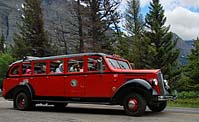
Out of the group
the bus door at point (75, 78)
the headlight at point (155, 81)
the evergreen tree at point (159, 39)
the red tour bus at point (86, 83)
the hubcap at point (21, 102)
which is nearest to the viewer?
the headlight at point (155, 81)

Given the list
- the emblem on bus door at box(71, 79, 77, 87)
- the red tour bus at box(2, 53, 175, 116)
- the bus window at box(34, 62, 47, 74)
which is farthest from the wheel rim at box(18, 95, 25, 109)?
the emblem on bus door at box(71, 79, 77, 87)

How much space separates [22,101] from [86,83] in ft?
11.2

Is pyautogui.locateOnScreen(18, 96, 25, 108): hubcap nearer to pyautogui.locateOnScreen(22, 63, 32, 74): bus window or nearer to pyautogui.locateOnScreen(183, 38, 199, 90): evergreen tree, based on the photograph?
pyautogui.locateOnScreen(22, 63, 32, 74): bus window

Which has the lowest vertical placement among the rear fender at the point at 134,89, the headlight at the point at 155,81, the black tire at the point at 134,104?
the black tire at the point at 134,104

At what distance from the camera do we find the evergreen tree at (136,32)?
4062 cm

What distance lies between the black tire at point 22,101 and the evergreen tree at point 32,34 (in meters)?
33.4

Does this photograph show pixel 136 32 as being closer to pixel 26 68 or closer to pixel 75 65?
pixel 26 68

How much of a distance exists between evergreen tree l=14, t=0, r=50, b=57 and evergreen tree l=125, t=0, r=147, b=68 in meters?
11.1

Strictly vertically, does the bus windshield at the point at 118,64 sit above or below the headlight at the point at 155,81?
above

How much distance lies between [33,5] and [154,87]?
41124mm

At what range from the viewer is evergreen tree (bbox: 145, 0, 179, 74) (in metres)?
40.3

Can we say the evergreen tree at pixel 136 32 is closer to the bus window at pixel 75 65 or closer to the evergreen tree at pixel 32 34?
the evergreen tree at pixel 32 34

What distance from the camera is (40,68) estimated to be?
49.0ft

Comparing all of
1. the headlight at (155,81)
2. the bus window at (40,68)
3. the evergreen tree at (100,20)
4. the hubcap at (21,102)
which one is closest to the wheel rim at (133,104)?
the headlight at (155,81)
